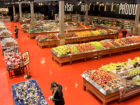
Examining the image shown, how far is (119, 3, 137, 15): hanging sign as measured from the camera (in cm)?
1654

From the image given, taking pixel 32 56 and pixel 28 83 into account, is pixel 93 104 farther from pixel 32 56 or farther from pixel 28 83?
pixel 32 56

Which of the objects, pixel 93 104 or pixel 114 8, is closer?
pixel 93 104

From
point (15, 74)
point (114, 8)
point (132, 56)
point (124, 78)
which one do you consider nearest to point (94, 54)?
point (132, 56)

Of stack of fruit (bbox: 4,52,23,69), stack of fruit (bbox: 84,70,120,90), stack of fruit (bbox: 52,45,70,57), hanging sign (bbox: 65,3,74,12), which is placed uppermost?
A: hanging sign (bbox: 65,3,74,12)

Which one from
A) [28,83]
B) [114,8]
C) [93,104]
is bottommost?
[93,104]

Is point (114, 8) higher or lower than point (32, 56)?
higher

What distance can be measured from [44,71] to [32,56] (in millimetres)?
2629

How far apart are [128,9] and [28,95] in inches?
647

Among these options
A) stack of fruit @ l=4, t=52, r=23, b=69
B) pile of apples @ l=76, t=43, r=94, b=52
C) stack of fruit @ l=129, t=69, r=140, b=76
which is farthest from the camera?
pile of apples @ l=76, t=43, r=94, b=52

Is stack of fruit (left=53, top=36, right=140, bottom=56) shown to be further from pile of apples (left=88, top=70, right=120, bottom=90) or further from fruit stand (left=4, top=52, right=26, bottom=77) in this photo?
pile of apples (left=88, top=70, right=120, bottom=90)

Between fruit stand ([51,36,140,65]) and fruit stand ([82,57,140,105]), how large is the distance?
9.07 feet

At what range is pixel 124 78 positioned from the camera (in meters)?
5.07

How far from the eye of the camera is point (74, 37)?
12.8 meters

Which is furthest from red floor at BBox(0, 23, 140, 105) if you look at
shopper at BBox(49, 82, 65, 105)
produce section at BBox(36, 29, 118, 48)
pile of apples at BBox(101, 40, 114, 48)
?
shopper at BBox(49, 82, 65, 105)
